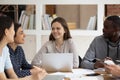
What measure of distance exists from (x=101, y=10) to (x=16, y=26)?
7.21ft

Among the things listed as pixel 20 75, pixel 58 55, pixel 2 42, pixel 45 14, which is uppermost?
pixel 45 14

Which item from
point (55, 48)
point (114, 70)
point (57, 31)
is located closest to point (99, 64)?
point (114, 70)

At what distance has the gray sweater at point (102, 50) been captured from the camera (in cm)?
301

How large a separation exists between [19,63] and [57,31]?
736 mm

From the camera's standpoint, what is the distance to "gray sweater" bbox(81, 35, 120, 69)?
301cm

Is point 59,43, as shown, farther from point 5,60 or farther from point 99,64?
point 5,60

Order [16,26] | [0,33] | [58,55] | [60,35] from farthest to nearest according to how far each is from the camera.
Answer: [60,35]
[16,26]
[58,55]
[0,33]

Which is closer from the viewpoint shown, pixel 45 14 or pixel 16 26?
pixel 16 26

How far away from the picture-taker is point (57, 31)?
3.36 m

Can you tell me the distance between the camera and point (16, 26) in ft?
9.43

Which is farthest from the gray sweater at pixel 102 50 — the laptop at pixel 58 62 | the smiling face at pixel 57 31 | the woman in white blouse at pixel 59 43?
the smiling face at pixel 57 31

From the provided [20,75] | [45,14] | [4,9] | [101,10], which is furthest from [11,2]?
[20,75]

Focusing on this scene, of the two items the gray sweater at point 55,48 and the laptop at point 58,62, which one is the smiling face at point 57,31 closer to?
the gray sweater at point 55,48

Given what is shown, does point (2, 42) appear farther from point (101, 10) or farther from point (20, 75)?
point (101, 10)
